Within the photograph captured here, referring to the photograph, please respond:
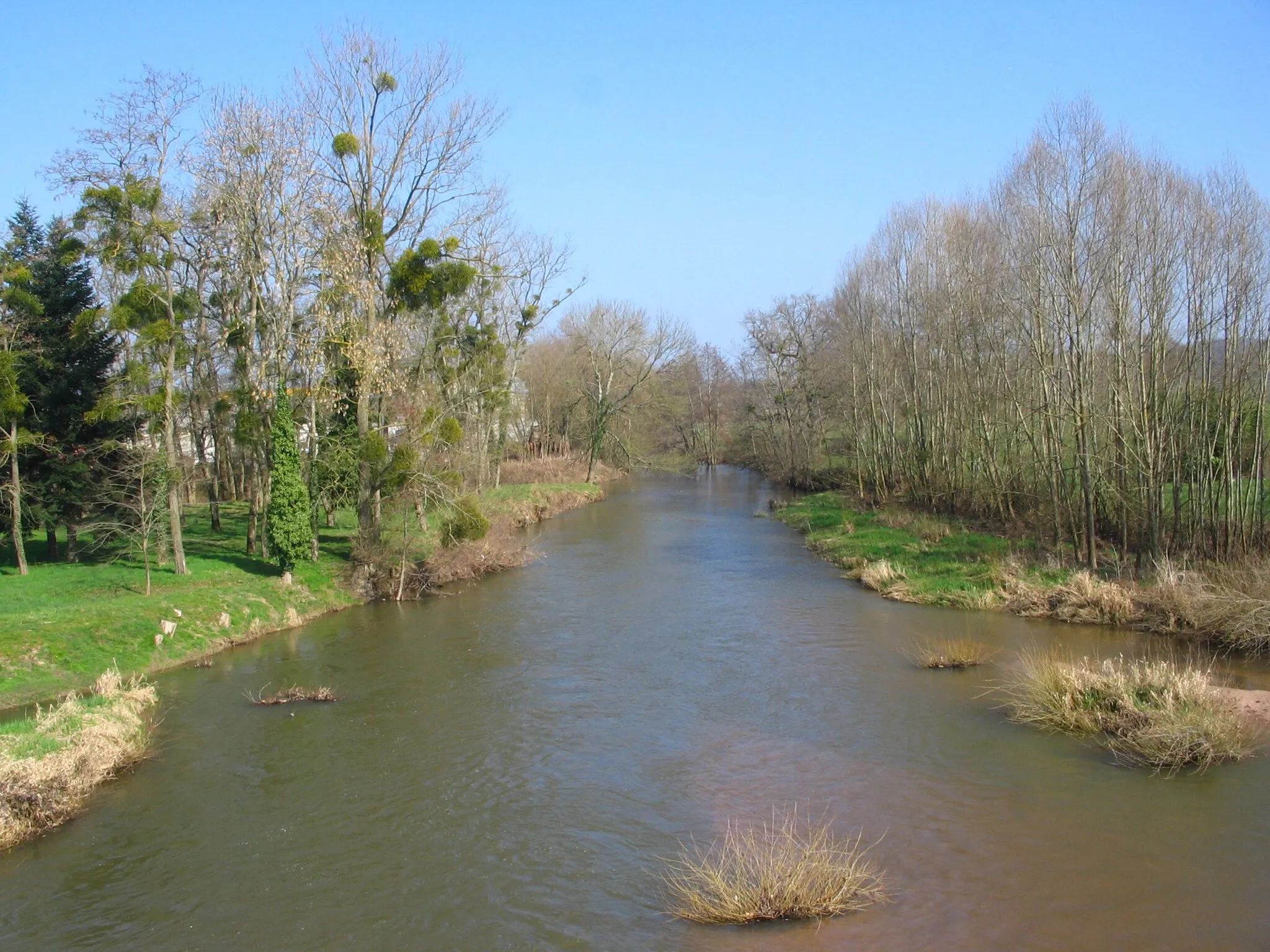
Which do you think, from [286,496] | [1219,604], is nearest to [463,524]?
[286,496]

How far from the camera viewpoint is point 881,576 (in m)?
21.1

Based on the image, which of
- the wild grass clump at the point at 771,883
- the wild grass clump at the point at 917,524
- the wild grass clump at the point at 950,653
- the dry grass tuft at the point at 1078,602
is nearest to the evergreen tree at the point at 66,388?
the wild grass clump at the point at 771,883

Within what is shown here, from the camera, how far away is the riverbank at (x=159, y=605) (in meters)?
13.5

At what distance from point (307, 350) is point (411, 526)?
6.00m

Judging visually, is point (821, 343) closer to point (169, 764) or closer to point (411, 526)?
point (411, 526)

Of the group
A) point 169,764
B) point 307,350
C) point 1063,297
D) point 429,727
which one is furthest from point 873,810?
point 307,350

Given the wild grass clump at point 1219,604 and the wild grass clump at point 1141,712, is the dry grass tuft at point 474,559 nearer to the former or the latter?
the wild grass clump at point 1141,712

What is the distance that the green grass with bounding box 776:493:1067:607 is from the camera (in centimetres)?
1930

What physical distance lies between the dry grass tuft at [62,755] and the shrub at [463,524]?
35.3 ft

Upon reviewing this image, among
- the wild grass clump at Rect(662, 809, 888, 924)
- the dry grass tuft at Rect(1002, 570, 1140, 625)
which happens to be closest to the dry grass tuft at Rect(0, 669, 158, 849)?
the wild grass clump at Rect(662, 809, 888, 924)

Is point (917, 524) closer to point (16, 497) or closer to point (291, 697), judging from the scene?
point (291, 697)

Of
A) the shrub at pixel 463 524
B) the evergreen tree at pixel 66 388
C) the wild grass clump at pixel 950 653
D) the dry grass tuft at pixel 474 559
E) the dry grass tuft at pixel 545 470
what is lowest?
the wild grass clump at pixel 950 653

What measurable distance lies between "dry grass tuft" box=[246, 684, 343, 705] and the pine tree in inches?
245

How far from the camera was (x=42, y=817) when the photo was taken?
9.17 metres
